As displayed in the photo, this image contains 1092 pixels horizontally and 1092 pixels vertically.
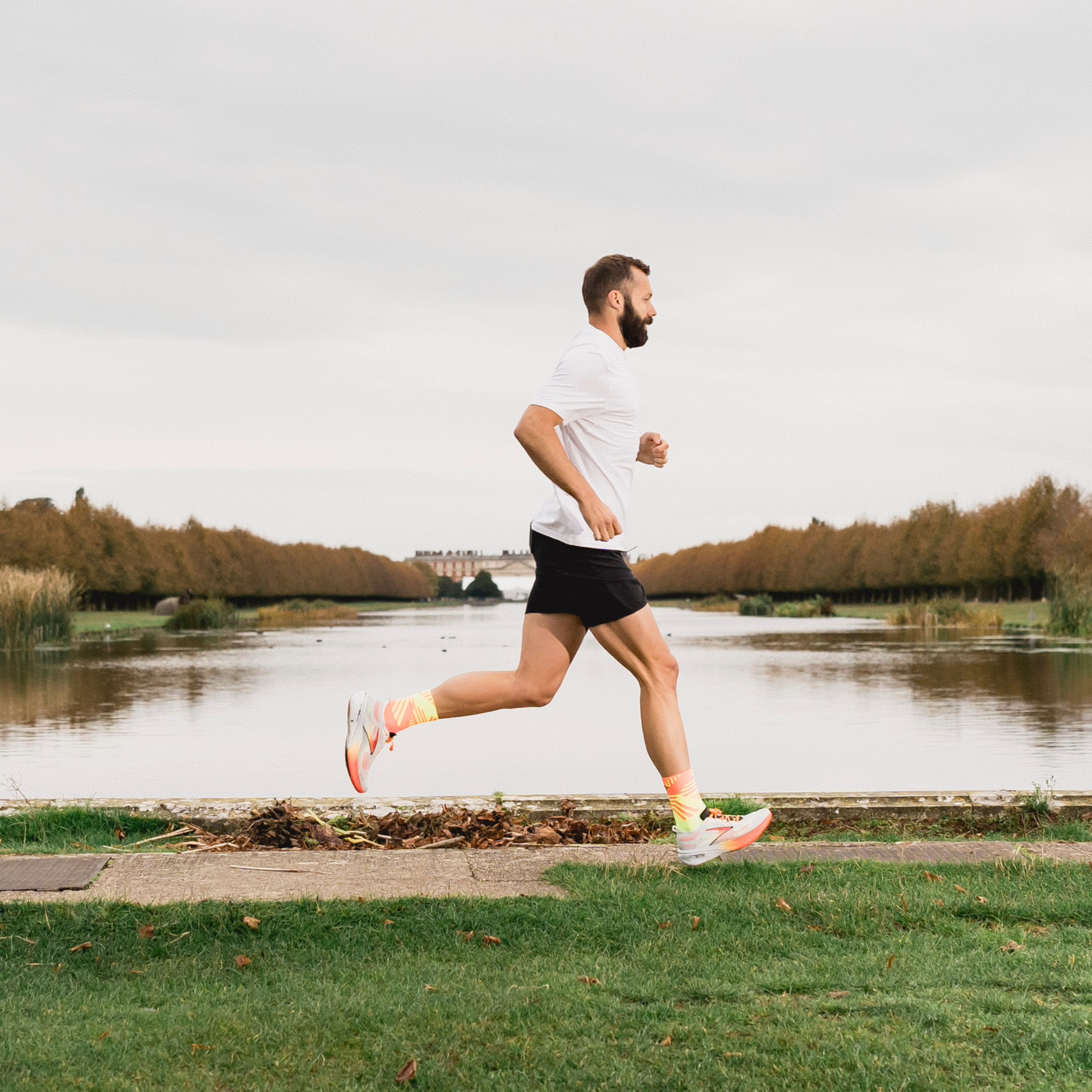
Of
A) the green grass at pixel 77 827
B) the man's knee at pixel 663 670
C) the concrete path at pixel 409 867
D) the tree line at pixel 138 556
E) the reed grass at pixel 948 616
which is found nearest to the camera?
the concrete path at pixel 409 867

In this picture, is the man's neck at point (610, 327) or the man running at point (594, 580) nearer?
the man running at point (594, 580)

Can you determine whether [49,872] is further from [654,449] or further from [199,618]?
[199,618]

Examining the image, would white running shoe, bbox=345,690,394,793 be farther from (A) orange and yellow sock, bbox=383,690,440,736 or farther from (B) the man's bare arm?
(B) the man's bare arm

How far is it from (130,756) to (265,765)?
46.3 inches

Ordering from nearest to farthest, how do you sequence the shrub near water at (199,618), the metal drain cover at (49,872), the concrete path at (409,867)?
the concrete path at (409,867) < the metal drain cover at (49,872) < the shrub near water at (199,618)

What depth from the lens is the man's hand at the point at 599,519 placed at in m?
4.52

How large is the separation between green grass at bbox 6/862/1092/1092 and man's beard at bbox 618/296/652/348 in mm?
2081

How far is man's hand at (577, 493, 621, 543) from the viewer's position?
4.52 meters

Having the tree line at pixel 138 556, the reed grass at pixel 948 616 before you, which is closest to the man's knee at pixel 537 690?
the reed grass at pixel 948 616

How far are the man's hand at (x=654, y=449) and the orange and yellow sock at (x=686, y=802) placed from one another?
1271 millimetres

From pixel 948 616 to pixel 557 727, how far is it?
101 ft

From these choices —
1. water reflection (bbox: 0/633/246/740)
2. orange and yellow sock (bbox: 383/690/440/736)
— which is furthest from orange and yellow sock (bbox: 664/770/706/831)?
water reflection (bbox: 0/633/246/740)

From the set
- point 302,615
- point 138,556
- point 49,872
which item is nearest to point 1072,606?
point 49,872

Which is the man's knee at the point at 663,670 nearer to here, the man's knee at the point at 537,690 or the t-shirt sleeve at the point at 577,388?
the man's knee at the point at 537,690
